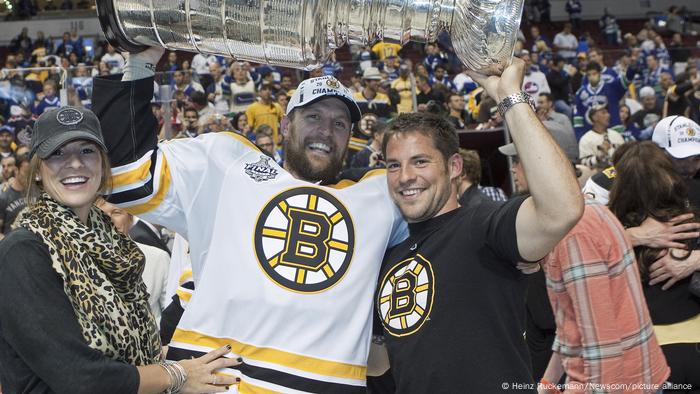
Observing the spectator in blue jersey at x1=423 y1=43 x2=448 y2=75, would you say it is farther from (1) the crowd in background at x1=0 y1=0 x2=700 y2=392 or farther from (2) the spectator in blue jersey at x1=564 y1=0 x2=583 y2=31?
(2) the spectator in blue jersey at x1=564 y1=0 x2=583 y2=31

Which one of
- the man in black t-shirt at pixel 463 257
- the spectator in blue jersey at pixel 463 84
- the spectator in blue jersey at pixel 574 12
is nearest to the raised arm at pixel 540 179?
the man in black t-shirt at pixel 463 257

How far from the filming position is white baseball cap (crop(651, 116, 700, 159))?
3.95m

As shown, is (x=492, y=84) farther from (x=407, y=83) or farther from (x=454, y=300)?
(x=407, y=83)

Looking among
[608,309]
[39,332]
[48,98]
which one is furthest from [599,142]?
[39,332]

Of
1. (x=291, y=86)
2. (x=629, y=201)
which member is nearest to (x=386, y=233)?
(x=629, y=201)

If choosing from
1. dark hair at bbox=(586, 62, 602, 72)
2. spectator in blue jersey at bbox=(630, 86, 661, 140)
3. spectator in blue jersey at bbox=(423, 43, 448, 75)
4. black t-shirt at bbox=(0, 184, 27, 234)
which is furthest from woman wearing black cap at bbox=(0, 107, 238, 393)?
dark hair at bbox=(586, 62, 602, 72)

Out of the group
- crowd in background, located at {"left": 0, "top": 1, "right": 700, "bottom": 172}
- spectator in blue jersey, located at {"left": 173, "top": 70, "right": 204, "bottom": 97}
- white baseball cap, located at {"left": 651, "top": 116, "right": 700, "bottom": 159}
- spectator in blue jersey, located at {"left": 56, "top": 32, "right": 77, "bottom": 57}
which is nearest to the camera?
white baseball cap, located at {"left": 651, "top": 116, "right": 700, "bottom": 159}

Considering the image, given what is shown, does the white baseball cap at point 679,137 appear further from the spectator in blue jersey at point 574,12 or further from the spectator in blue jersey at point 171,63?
the spectator in blue jersey at point 574,12

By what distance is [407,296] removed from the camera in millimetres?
2463

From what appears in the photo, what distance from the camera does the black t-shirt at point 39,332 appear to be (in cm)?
203

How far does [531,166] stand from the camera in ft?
7.02

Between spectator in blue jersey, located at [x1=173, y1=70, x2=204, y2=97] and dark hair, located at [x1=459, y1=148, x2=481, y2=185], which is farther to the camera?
spectator in blue jersey, located at [x1=173, y1=70, x2=204, y2=97]

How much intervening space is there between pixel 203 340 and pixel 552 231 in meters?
1.12

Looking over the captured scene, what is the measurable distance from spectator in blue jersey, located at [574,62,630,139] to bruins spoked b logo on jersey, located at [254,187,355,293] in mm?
9849
